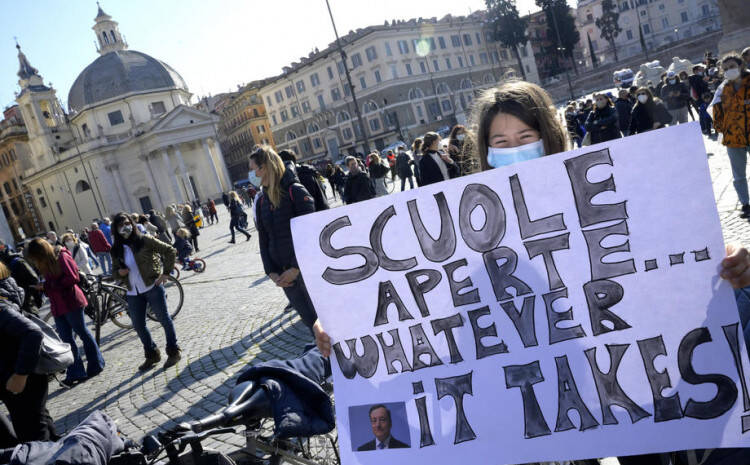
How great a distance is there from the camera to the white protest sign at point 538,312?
4.71ft

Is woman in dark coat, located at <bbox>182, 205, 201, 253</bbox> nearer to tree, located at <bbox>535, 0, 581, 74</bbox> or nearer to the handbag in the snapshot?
the handbag

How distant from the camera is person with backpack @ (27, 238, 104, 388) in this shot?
6279mm

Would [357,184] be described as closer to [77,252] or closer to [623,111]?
[623,111]

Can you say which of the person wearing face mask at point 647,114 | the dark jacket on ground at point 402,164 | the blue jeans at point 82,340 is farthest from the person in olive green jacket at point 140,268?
the dark jacket on ground at point 402,164

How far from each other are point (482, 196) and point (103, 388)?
6.04 m

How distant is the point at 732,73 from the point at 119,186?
66.5 m

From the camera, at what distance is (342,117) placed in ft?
223

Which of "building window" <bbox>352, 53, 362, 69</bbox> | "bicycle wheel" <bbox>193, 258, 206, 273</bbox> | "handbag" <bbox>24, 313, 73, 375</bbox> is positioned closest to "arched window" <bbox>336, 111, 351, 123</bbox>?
"building window" <bbox>352, 53, 362, 69</bbox>

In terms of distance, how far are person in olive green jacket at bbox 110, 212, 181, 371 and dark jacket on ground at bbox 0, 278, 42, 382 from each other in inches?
97.2

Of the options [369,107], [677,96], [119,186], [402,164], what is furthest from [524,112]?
[119,186]

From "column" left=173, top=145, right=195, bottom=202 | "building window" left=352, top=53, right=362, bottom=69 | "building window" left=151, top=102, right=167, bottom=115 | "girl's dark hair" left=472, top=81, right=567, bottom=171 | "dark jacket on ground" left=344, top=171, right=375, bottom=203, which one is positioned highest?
"building window" left=151, top=102, right=167, bottom=115

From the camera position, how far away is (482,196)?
5.49 ft

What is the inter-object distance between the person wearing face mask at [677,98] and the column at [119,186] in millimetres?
62482

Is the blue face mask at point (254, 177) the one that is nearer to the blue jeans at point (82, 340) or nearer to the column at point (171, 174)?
the blue jeans at point (82, 340)
